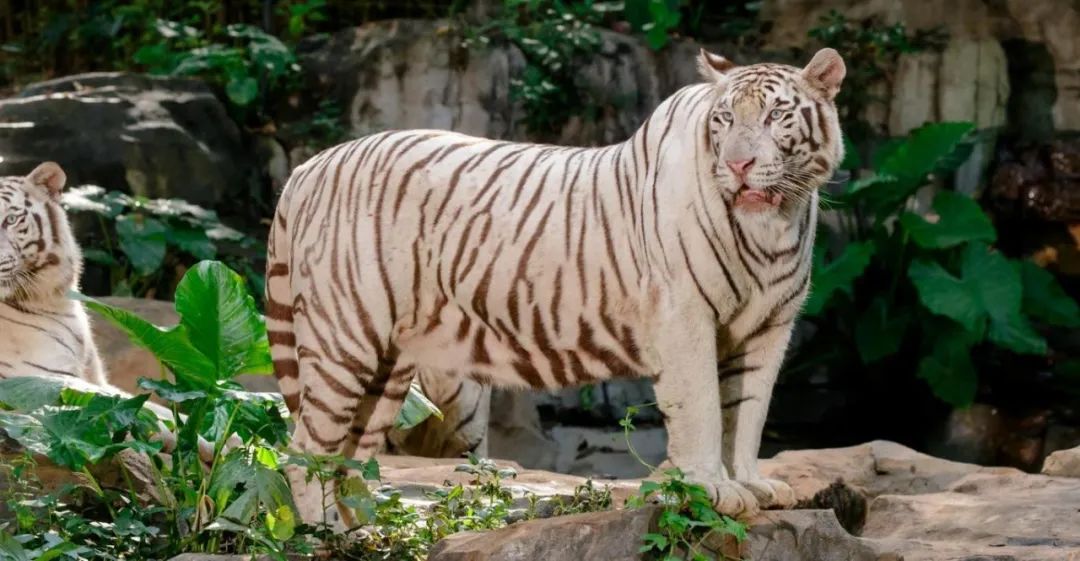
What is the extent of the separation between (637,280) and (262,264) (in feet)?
17.2

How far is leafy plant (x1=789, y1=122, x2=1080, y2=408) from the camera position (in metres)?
9.15

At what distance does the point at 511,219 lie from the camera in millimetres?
4324

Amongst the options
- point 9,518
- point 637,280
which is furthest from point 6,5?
→ point 637,280

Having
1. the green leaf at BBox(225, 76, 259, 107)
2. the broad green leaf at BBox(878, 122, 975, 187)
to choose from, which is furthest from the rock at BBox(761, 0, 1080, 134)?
the green leaf at BBox(225, 76, 259, 107)

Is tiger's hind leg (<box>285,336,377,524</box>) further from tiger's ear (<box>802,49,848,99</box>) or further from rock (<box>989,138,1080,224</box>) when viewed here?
rock (<box>989,138,1080,224</box>)

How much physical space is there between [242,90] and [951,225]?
4488mm

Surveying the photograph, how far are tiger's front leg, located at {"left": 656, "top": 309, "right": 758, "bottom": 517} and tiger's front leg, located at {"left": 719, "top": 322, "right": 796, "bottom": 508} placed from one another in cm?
18

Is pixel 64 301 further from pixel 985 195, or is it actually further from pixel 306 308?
pixel 985 195

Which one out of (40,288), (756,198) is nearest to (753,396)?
(756,198)

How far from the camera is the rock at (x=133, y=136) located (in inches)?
336

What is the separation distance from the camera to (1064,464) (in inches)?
232

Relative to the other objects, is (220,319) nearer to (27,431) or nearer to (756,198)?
(27,431)

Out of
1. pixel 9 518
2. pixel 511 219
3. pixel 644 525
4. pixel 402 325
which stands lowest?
pixel 9 518

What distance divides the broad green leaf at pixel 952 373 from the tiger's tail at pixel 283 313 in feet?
18.0
